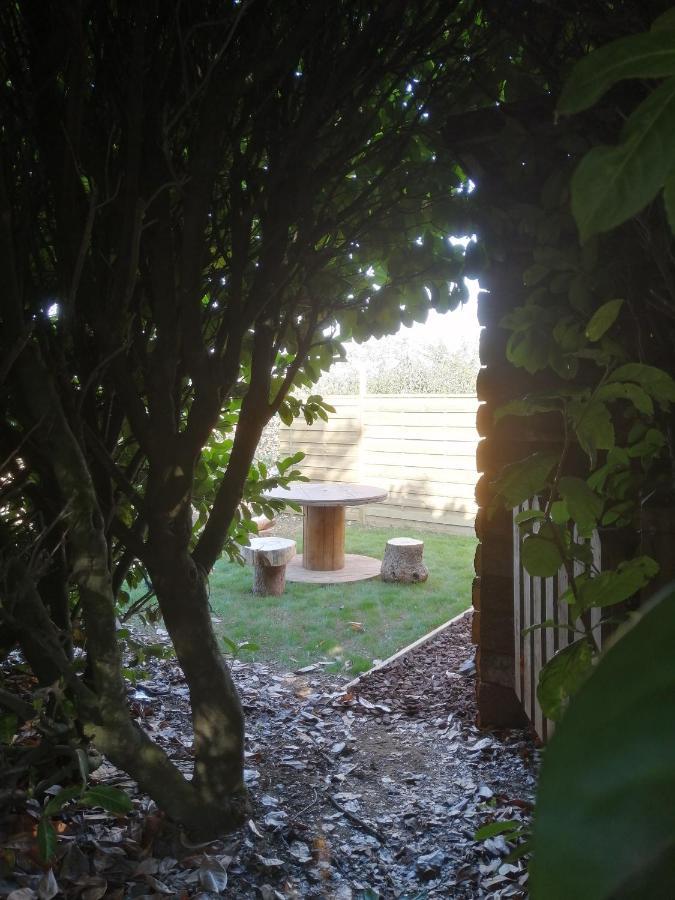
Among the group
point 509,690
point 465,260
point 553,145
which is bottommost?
point 509,690

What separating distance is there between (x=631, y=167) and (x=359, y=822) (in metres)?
2.36

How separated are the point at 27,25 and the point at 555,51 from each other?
1.34 meters

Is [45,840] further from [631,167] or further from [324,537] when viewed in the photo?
[324,537]

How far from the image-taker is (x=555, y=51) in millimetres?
1825

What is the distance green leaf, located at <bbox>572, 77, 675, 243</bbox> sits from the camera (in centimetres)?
30

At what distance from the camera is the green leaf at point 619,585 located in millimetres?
1127

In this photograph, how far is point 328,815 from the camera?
7.44ft

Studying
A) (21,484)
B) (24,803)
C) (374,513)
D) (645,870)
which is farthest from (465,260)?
(374,513)

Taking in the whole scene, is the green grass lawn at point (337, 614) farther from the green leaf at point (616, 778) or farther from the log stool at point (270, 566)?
the green leaf at point (616, 778)

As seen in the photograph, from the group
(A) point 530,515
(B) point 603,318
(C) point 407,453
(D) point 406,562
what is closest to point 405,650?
(D) point 406,562

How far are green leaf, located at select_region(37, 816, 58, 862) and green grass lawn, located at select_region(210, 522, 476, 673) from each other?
2690 millimetres

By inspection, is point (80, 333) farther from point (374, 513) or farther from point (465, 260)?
point (374, 513)

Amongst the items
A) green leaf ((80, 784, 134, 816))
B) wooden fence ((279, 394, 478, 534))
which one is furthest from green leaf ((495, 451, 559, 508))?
wooden fence ((279, 394, 478, 534))

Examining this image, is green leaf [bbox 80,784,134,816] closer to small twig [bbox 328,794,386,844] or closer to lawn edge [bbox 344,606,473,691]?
small twig [bbox 328,794,386,844]
